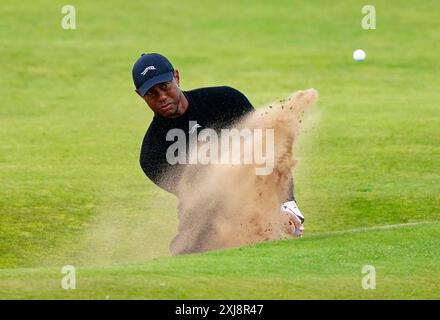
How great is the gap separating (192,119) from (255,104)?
8754 mm

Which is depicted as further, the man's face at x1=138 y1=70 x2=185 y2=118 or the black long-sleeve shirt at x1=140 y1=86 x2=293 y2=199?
the black long-sleeve shirt at x1=140 y1=86 x2=293 y2=199

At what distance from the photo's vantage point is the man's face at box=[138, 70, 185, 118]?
11930mm

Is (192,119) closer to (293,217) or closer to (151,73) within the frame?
(151,73)

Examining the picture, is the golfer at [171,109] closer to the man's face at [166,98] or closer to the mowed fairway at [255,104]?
the man's face at [166,98]

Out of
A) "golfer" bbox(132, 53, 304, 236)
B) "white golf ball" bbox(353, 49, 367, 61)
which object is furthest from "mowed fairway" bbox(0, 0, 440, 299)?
"golfer" bbox(132, 53, 304, 236)

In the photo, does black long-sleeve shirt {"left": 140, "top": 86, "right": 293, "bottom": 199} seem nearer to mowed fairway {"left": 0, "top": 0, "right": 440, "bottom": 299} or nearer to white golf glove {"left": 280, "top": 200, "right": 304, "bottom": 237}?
white golf glove {"left": 280, "top": 200, "right": 304, "bottom": 237}

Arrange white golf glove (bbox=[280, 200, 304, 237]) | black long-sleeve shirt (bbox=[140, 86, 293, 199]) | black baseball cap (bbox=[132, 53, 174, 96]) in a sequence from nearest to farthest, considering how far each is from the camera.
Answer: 1. white golf glove (bbox=[280, 200, 304, 237])
2. black baseball cap (bbox=[132, 53, 174, 96])
3. black long-sleeve shirt (bbox=[140, 86, 293, 199])

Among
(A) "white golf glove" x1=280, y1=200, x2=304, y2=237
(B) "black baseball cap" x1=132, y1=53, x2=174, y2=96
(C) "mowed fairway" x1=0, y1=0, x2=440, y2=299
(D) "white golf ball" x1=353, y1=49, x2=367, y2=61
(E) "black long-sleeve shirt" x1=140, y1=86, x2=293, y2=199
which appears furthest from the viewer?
(D) "white golf ball" x1=353, y1=49, x2=367, y2=61

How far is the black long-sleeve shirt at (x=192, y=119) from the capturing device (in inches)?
478

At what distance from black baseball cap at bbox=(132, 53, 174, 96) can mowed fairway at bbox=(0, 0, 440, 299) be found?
1779 millimetres

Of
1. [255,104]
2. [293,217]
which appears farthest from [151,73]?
[255,104]

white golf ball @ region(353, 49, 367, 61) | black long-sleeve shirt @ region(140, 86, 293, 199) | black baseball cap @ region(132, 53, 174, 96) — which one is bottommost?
black long-sleeve shirt @ region(140, 86, 293, 199)

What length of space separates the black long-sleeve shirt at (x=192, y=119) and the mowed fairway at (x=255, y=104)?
3.50 feet

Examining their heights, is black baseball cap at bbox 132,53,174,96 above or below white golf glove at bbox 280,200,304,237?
above
